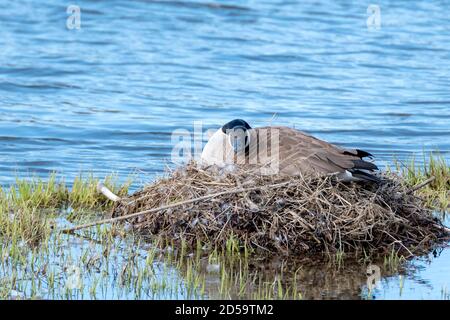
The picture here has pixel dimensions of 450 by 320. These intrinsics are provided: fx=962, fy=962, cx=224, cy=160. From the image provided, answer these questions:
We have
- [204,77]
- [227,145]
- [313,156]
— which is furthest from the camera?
[204,77]

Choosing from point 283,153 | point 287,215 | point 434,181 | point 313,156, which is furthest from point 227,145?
point 434,181

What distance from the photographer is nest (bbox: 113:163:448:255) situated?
25.5ft

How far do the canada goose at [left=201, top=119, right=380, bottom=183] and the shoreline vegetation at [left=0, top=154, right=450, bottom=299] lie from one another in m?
0.74

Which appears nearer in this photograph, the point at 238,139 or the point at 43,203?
the point at 238,139

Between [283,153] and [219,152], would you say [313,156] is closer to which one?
[283,153]

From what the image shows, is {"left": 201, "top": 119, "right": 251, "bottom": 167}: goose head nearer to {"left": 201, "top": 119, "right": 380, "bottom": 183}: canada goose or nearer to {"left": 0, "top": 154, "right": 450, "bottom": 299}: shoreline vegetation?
{"left": 201, "top": 119, "right": 380, "bottom": 183}: canada goose

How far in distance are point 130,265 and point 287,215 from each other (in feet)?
4.58

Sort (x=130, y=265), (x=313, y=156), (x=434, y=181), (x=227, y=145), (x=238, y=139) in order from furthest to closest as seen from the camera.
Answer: (x=434, y=181) → (x=227, y=145) → (x=238, y=139) → (x=313, y=156) → (x=130, y=265)

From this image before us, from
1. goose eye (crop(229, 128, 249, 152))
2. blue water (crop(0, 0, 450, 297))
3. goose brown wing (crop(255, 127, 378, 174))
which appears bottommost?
goose brown wing (crop(255, 127, 378, 174))

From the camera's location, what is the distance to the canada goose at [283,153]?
8.11 m

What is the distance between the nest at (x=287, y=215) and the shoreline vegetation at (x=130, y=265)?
109mm

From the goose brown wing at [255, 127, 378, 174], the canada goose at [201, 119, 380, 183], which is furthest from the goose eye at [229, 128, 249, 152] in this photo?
the goose brown wing at [255, 127, 378, 174]

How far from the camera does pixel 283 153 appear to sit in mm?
8375

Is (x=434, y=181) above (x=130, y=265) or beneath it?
above
